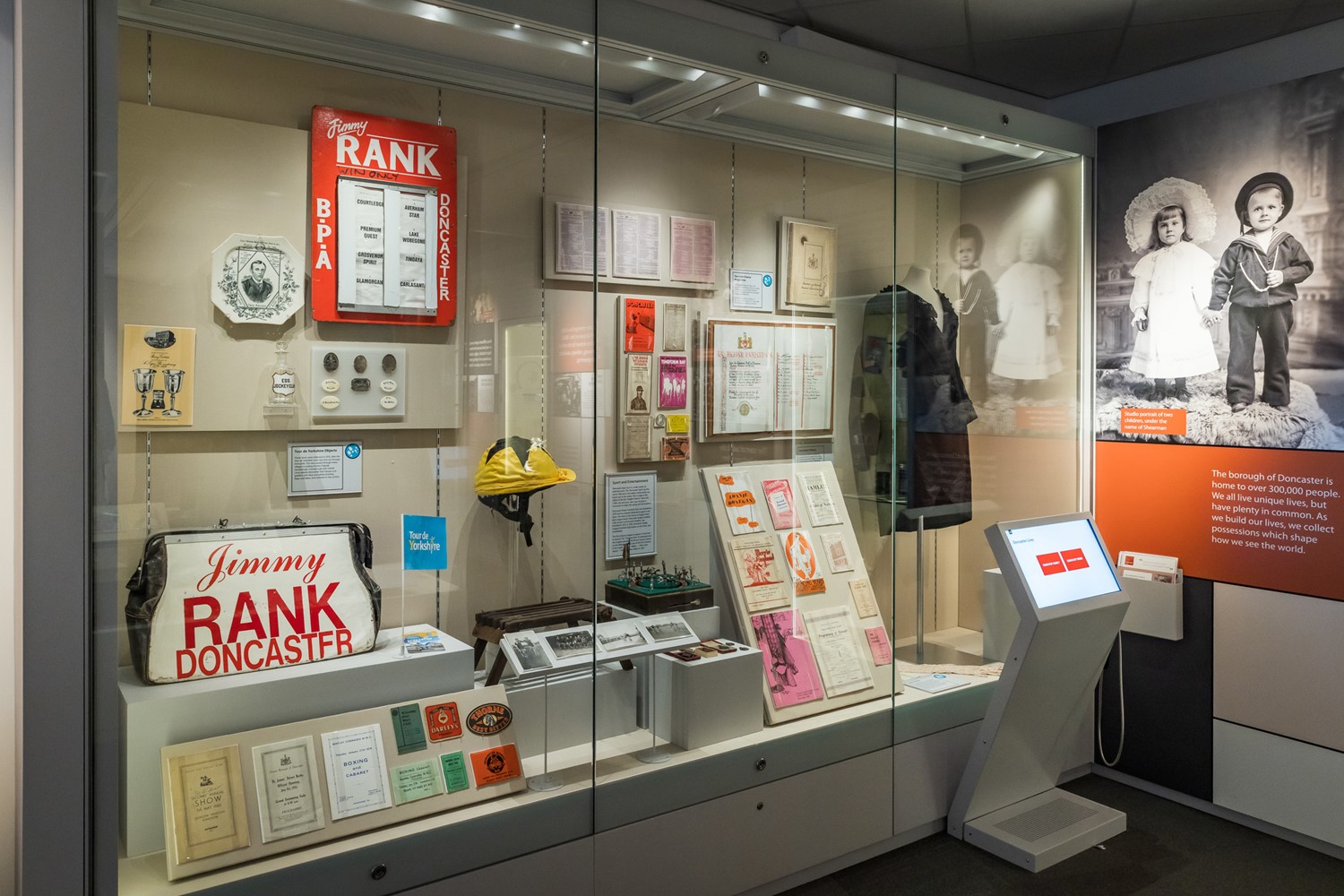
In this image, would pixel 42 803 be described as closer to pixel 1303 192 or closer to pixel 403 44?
pixel 403 44

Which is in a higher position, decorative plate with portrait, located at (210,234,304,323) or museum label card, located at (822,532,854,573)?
decorative plate with portrait, located at (210,234,304,323)

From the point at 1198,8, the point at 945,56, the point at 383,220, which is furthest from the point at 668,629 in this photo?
the point at 1198,8

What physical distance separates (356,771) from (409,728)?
17 cm

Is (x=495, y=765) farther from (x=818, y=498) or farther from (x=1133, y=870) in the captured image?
(x=1133, y=870)

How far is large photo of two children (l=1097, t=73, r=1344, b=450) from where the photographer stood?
3424 millimetres

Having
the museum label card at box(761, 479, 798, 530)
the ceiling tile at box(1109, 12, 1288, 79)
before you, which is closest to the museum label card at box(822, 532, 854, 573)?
the museum label card at box(761, 479, 798, 530)

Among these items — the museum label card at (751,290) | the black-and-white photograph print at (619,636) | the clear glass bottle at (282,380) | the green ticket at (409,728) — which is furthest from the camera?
the museum label card at (751,290)

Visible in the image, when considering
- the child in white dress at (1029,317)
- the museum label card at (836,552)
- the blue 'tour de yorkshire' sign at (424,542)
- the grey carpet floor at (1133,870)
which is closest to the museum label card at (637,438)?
the blue 'tour de yorkshire' sign at (424,542)

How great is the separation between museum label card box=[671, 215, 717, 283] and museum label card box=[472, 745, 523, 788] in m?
1.54

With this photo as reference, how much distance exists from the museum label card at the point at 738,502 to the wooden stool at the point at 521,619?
0.61 m

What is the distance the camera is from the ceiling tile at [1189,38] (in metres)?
3.85

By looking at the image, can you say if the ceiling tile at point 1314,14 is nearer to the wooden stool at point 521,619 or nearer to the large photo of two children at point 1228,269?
the large photo of two children at point 1228,269

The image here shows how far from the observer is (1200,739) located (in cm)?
384

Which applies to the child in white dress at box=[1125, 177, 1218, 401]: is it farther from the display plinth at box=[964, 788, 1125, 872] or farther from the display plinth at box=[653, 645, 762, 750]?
the display plinth at box=[653, 645, 762, 750]
